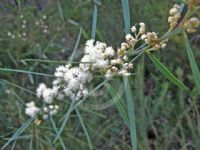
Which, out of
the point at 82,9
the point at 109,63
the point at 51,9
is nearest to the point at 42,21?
the point at 51,9

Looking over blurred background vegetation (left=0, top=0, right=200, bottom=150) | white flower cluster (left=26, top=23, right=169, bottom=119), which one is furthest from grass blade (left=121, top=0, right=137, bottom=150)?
blurred background vegetation (left=0, top=0, right=200, bottom=150)

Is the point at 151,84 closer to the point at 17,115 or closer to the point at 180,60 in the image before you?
the point at 180,60

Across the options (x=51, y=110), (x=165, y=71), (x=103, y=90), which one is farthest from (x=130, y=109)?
(x=103, y=90)

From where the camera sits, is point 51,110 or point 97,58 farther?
point 51,110

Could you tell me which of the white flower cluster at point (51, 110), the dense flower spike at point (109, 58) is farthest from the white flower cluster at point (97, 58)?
the white flower cluster at point (51, 110)

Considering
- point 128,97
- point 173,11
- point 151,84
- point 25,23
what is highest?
point 25,23

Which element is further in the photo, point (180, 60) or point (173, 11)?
point (180, 60)

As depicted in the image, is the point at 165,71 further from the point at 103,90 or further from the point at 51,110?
the point at 103,90

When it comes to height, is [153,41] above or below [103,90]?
below
